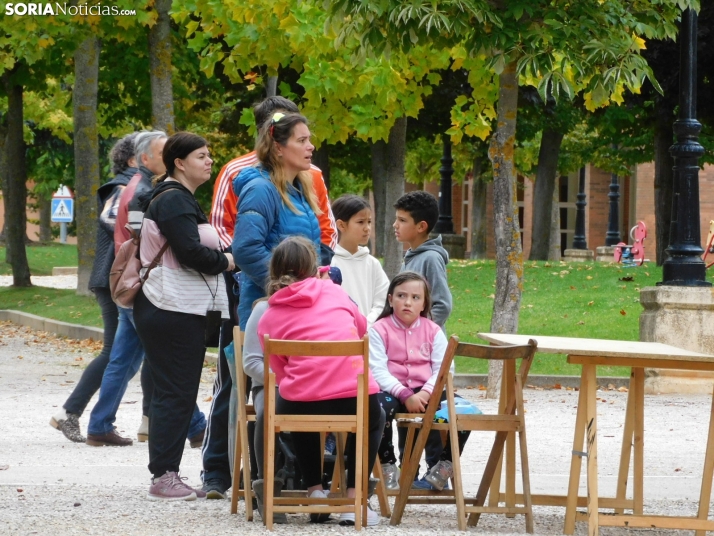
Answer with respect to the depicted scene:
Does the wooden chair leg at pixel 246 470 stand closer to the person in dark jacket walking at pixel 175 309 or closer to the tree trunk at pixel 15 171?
the person in dark jacket walking at pixel 175 309

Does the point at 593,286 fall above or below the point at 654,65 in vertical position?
below

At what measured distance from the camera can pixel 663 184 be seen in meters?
25.7

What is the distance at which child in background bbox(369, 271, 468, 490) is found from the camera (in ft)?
21.4

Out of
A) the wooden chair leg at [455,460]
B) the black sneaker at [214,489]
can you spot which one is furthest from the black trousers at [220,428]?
the wooden chair leg at [455,460]

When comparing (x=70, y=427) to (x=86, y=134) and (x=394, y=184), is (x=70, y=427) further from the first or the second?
(x=86, y=134)

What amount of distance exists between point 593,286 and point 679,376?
789cm

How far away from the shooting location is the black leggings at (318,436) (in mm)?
6020

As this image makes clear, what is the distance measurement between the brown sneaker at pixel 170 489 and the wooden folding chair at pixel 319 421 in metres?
0.87

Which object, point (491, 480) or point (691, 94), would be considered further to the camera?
point (691, 94)

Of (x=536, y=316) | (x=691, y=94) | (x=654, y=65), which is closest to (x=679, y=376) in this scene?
(x=691, y=94)

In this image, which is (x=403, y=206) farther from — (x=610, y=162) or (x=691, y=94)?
(x=610, y=162)

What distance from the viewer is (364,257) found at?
7598mm

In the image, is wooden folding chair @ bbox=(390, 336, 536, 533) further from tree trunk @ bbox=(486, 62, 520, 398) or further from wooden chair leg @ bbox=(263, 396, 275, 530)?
tree trunk @ bbox=(486, 62, 520, 398)

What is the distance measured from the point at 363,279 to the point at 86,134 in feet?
46.3
